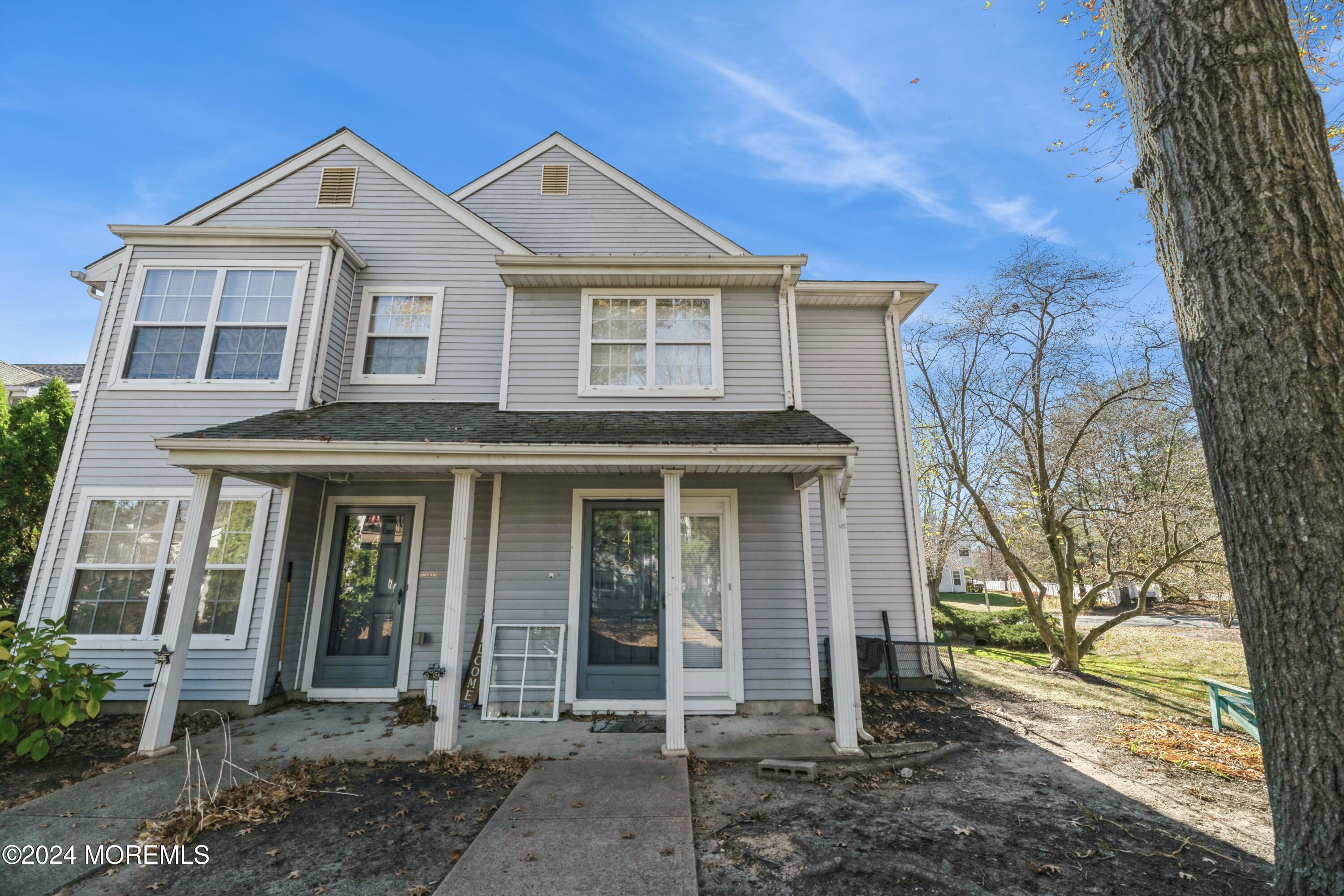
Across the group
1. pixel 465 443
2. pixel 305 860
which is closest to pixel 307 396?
pixel 465 443

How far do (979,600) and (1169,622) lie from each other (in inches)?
446

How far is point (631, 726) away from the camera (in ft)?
18.2

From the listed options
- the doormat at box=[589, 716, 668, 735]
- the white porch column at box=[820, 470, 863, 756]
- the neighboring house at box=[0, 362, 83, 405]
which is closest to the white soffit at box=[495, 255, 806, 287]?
the white porch column at box=[820, 470, 863, 756]

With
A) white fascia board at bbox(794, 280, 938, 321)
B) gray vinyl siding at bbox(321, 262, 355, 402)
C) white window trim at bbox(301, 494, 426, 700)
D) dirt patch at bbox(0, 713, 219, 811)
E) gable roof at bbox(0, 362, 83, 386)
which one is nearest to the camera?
dirt patch at bbox(0, 713, 219, 811)

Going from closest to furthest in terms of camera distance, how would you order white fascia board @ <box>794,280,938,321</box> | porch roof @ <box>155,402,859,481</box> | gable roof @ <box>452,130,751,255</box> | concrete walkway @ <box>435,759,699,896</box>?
concrete walkway @ <box>435,759,699,896</box> → porch roof @ <box>155,402,859,481</box> → white fascia board @ <box>794,280,938,321</box> → gable roof @ <box>452,130,751,255</box>

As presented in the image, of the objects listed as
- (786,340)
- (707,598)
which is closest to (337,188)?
(786,340)

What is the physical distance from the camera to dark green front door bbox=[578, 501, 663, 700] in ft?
19.7

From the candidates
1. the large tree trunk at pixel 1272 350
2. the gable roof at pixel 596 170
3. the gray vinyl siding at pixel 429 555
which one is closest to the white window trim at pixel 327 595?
the gray vinyl siding at pixel 429 555

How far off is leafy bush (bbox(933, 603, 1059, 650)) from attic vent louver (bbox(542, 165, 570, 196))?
12084 mm

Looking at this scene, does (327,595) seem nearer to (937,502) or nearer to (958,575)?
(937,502)

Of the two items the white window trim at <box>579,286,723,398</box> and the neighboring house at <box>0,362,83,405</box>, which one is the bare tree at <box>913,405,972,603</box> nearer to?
the white window trim at <box>579,286,723,398</box>

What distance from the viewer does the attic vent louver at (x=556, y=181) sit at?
909cm

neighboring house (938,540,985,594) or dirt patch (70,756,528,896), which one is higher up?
neighboring house (938,540,985,594)

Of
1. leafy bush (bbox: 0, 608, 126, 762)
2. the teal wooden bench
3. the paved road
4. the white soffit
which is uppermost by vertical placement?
the white soffit
